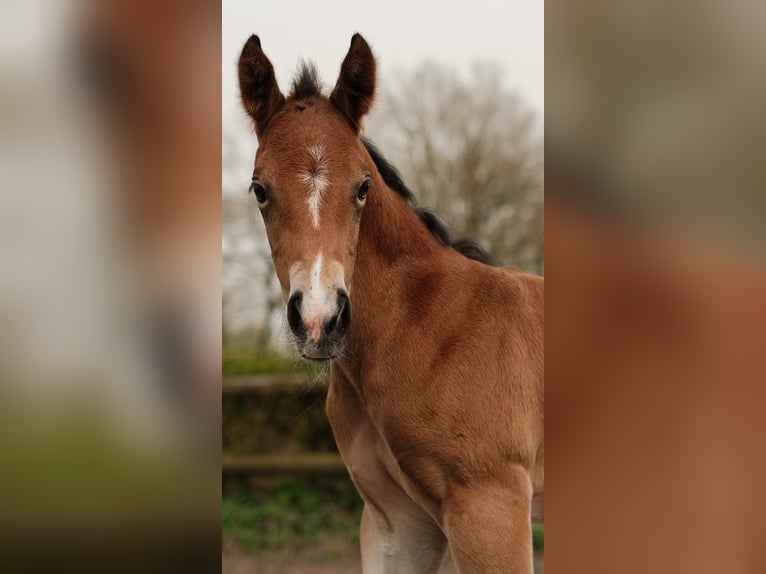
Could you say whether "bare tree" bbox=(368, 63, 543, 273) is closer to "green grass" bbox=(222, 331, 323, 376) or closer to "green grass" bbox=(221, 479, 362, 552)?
"green grass" bbox=(222, 331, 323, 376)

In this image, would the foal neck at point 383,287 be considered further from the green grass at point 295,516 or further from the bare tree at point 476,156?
the green grass at point 295,516

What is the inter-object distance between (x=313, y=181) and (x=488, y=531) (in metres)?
1.11

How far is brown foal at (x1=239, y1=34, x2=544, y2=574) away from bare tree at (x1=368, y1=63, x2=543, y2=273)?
2669 millimetres

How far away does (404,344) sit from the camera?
229 centimetres

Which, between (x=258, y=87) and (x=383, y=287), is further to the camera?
(x=383, y=287)

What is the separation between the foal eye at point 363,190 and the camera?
2.03m
